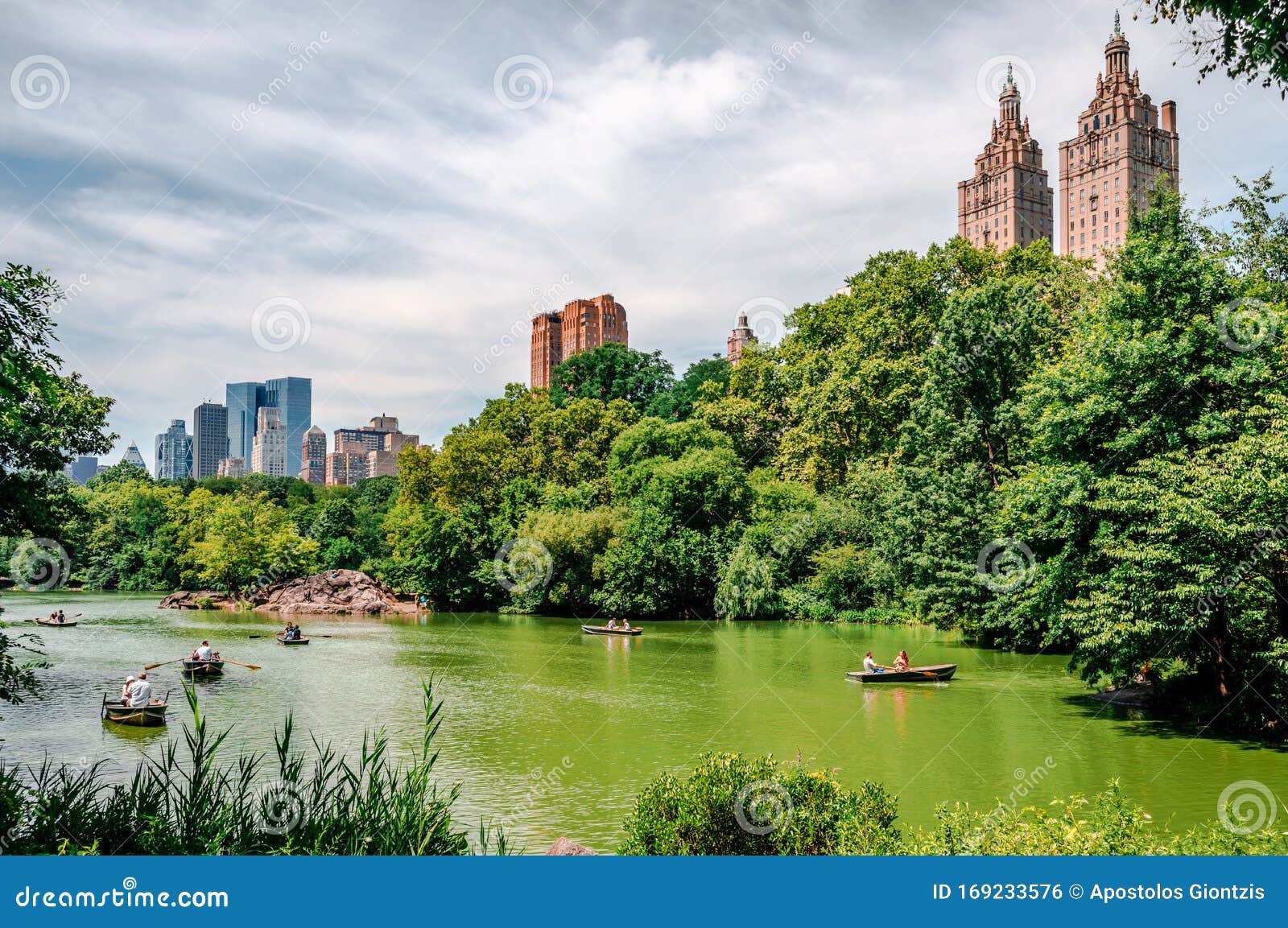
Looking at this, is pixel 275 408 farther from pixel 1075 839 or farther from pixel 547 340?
pixel 1075 839

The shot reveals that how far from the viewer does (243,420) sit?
568 ft

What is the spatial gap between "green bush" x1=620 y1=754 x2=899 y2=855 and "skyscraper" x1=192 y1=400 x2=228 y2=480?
470ft

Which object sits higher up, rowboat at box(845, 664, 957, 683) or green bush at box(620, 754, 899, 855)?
green bush at box(620, 754, 899, 855)

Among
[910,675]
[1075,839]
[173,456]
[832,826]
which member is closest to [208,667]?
[910,675]

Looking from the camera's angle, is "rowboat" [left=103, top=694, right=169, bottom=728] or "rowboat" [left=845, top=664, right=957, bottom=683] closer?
"rowboat" [left=103, top=694, right=169, bottom=728]

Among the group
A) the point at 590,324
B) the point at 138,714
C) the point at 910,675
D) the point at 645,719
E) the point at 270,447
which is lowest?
the point at 645,719

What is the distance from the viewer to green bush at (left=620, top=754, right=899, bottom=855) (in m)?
6.98

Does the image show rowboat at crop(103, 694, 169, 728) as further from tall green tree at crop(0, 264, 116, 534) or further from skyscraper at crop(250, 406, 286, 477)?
skyscraper at crop(250, 406, 286, 477)

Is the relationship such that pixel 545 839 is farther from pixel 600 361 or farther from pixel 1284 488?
pixel 600 361

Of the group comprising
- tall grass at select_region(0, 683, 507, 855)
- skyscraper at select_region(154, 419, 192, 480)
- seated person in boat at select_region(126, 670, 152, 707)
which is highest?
skyscraper at select_region(154, 419, 192, 480)

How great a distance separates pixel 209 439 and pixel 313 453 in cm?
3660

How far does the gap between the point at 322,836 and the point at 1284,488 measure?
14384 millimetres

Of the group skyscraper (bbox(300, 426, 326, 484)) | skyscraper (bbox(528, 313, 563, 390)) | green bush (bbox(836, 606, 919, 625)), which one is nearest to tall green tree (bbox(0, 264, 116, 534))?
green bush (bbox(836, 606, 919, 625))

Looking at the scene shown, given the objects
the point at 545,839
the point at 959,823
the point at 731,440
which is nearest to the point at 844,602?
the point at 731,440
